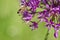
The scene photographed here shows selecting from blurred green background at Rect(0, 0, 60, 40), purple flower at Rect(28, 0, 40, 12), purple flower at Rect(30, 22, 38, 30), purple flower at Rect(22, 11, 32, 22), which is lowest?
blurred green background at Rect(0, 0, 60, 40)

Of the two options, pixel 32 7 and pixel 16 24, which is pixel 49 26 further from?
pixel 16 24

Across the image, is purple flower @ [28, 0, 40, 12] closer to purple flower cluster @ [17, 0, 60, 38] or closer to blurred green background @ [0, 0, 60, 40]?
purple flower cluster @ [17, 0, 60, 38]

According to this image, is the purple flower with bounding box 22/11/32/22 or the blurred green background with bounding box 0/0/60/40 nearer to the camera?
the purple flower with bounding box 22/11/32/22

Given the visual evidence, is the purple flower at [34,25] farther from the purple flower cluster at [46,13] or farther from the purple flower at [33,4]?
the purple flower at [33,4]

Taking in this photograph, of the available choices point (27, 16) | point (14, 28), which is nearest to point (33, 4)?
point (27, 16)

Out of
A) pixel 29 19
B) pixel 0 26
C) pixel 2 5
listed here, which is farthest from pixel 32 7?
pixel 2 5

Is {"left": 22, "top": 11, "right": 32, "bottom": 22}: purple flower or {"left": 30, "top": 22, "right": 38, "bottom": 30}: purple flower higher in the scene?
{"left": 22, "top": 11, "right": 32, "bottom": 22}: purple flower

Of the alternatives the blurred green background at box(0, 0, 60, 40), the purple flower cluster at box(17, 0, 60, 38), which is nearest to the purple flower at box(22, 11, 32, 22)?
the purple flower cluster at box(17, 0, 60, 38)

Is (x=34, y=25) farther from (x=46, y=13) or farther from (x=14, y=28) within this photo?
(x=14, y=28)
